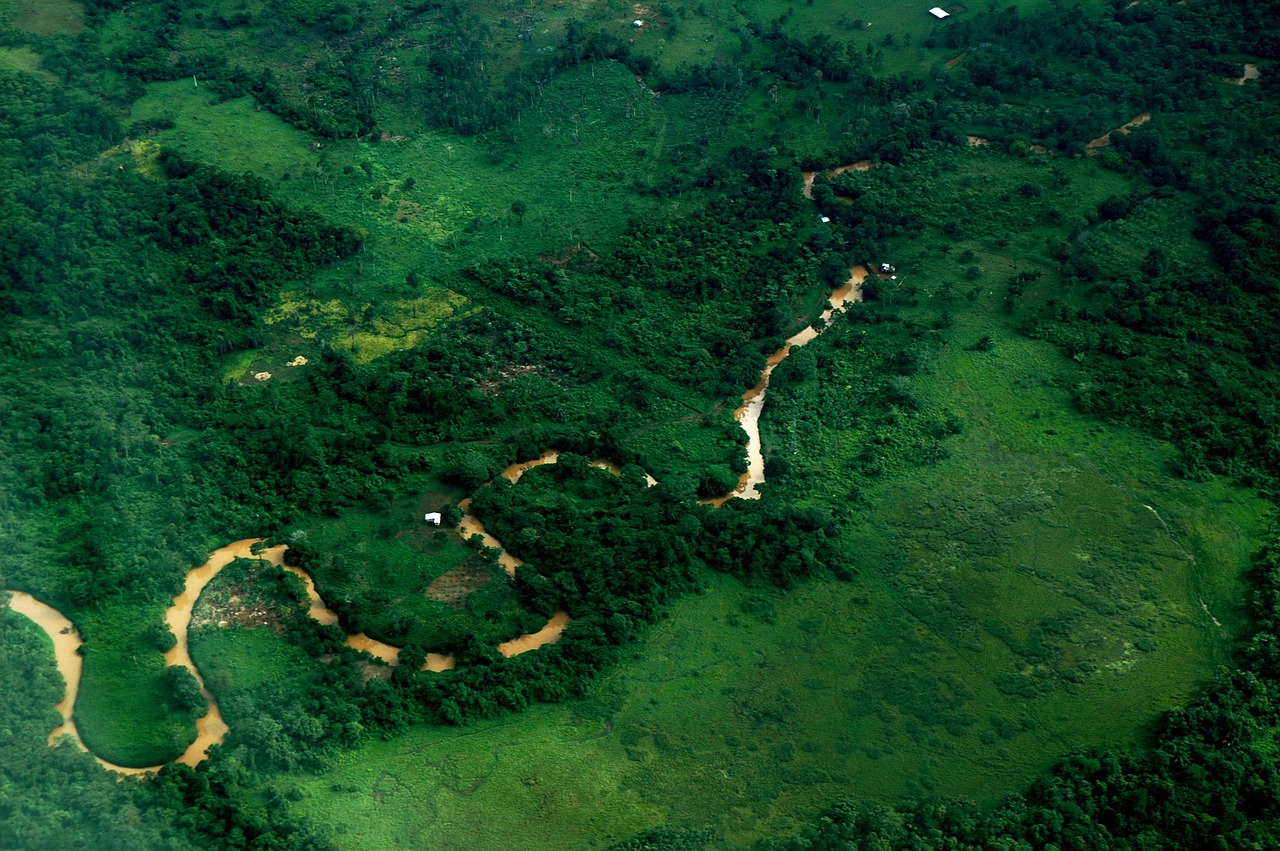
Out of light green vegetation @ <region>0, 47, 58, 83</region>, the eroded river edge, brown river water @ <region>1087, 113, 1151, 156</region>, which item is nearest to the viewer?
the eroded river edge

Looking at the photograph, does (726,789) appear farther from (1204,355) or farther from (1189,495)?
(1204,355)

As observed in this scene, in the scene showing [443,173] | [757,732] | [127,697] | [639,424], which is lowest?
[127,697]

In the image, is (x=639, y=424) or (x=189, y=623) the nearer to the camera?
(x=189, y=623)

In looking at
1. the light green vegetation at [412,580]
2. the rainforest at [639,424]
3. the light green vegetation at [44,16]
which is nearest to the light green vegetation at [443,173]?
the rainforest at [639,424]

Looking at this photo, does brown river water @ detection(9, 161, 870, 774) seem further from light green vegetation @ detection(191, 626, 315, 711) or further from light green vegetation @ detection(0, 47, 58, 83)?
light green vegetation @ detection(0, 47, 58, 83)

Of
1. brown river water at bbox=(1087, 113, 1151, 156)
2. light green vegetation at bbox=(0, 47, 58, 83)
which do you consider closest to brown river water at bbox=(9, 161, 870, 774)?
brown river water at bbox=(1087, 113, 1151, 156)

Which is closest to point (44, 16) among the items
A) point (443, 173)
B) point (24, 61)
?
point (24, 61)

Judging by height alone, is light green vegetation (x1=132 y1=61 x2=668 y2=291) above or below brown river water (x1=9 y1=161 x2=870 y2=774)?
above

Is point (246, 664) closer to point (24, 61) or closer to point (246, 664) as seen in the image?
point (246, 664)

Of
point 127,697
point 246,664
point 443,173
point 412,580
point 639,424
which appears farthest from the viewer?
point 443,173

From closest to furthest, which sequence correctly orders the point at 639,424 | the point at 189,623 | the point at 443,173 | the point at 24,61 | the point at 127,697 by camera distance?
the point at 127,697 → the point at 189,623 → the point at 639,424 → the point at 443,173 → the point at 24,61
